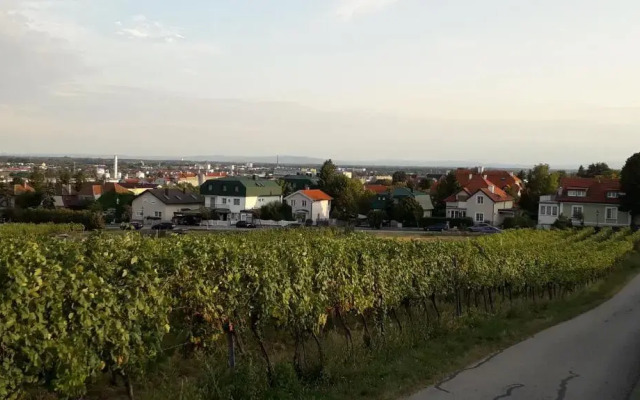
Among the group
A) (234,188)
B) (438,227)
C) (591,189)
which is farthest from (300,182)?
(591,189)

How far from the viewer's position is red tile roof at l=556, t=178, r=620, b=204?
6462cm

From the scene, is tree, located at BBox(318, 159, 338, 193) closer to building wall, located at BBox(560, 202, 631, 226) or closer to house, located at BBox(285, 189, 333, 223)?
house, located at BBox(285, 189, 333, 223)

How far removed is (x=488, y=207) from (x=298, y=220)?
2369cm

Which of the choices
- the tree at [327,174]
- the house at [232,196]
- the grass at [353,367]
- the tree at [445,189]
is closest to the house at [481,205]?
the tree at [445,189]

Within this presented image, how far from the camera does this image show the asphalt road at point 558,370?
901 cm

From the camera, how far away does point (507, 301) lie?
19.8 m

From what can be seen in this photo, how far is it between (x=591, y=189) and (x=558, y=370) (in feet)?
203

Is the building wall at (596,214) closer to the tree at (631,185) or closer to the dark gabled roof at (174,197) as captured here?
the tree at (631,185)

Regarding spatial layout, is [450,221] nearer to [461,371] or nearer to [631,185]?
[631,185]

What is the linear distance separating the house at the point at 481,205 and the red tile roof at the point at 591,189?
6352 mm

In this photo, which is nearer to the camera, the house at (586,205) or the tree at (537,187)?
the house at (586,205)

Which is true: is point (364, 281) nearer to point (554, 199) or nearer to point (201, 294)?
point (201, 294)

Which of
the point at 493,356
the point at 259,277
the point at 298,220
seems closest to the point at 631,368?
the point at 493,356

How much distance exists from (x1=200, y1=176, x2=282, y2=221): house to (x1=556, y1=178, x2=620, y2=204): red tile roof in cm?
3808
